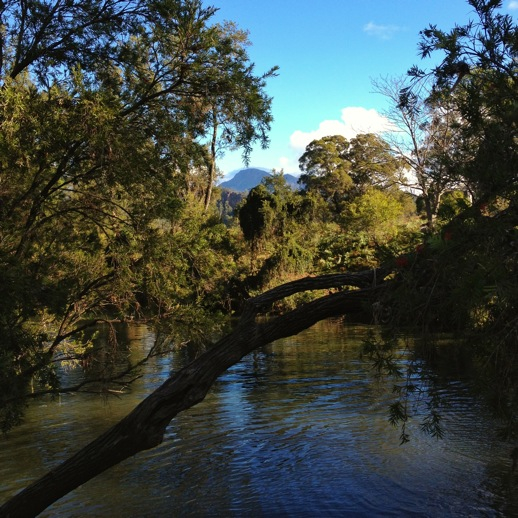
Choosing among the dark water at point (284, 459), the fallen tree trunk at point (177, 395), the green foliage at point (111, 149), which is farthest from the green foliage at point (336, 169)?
the fallen tree trunk at point (177, 395)

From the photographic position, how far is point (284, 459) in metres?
9.13

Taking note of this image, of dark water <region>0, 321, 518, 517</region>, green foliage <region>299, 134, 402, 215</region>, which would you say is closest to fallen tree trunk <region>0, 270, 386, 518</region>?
dark water <region>0, 321, 518, 517</region>

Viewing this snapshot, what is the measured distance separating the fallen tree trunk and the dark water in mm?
712

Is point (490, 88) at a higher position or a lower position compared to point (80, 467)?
higher

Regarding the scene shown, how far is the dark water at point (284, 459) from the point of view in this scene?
7305 mm

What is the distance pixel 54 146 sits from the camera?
6.75 metres

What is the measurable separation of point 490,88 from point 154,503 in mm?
6685

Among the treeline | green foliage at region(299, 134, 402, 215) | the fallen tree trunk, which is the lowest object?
the fallen tree trunk

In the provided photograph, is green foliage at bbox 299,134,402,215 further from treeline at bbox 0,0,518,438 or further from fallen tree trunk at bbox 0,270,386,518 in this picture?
fallen tree trunk at bbox 0,270,386,518

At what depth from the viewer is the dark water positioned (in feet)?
24.0

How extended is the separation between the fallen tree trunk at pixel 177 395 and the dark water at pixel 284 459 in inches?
28.0

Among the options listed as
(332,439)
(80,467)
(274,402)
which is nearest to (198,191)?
(274,402)

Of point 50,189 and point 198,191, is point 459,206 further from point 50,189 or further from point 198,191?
point 198,191

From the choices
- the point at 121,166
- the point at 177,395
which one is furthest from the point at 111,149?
the point at 177,395
